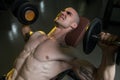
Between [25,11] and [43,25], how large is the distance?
1263 mm

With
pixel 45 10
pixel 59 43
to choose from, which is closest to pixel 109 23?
pixel 45 10

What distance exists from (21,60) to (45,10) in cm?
175

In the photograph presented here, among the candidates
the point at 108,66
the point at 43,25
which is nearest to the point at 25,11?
the point at 108,66

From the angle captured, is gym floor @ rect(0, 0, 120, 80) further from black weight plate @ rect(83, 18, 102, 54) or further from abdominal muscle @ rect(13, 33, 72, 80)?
black weight plate @ rect(83, 18, 102, 54)

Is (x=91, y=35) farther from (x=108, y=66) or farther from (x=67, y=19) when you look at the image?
(x=67, y=19)

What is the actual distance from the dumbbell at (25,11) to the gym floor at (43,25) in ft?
2.02

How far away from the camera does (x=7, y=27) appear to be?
257 cm

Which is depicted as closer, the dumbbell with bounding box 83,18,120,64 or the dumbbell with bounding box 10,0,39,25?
the dumbbell with bounding box 83,18,120,64

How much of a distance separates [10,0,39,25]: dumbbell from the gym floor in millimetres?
616

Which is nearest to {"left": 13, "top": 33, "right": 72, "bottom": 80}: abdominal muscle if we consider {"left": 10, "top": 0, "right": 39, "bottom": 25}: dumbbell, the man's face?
the man's face

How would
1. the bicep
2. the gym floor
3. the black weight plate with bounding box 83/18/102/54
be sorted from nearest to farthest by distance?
the black weight plate with bounding box 83/18/102/54 → the bicep → the gym floor

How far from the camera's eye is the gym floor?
1.99m

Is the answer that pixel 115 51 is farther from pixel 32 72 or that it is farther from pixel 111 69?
pixel 32 72

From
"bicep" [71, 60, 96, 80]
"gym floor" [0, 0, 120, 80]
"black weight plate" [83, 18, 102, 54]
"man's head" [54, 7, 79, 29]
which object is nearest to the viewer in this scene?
"black weight plate" [83, 18, 102, 54]
